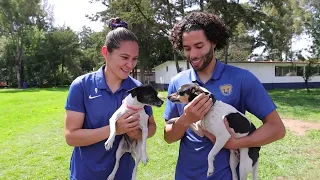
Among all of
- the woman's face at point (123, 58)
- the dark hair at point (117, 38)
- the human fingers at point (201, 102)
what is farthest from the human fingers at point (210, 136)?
the dark hair at point (117, 38)

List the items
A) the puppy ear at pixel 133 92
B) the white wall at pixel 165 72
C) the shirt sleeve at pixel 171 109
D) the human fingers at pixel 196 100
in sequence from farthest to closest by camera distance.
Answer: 1. the white wall at pixel 165 72
2. the shirt sleeve at pixel 171 109
3. the puppy ear at pixel 133 92
4. the human fingers at pixel 196 100

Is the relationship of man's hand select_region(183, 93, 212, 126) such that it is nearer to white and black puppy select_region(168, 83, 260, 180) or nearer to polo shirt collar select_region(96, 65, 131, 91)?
white and black puppy select_region(168, 83, 260, 180)

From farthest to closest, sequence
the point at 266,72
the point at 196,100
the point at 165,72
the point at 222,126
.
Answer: the point at 165,72 → the point at 266,72 → the point at 222,126 → the point at 196,100

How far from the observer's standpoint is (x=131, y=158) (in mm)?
2941

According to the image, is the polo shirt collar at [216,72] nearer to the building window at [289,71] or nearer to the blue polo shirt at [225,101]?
the blue polo shirt at [225,101]

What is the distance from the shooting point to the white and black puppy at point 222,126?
2496 mm

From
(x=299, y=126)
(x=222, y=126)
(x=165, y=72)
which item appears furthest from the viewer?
(x=165, y=72)

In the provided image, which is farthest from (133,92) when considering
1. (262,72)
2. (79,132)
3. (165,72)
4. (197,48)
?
(165,72)

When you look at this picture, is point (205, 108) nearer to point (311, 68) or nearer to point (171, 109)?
point (171, 109)

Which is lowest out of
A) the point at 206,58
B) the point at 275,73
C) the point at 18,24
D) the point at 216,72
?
the point at 216,72

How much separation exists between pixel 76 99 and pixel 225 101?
124 centimetres

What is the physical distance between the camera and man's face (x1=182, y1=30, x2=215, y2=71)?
8.46 feet

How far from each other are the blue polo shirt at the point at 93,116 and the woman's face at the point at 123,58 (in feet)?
0.54

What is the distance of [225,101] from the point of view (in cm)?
258
